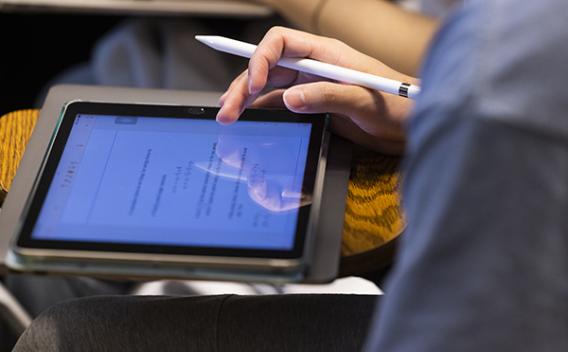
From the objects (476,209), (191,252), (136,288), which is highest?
(476,209)

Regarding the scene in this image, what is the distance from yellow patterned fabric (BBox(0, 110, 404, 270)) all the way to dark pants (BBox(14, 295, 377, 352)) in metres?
0.10

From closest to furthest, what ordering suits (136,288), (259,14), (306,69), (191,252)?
(191,252) < (306,69) < (136,288) < (259,14)

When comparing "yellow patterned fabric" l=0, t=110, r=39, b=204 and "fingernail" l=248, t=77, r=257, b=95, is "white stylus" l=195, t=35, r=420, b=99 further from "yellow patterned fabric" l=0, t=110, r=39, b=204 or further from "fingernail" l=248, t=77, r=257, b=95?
"yellow patterned fabric" l=0, t=110, r=39, b=204

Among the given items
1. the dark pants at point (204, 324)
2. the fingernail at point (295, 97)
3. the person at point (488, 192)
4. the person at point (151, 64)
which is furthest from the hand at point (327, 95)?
Result: the person at point (151, 64)

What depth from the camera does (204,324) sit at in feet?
2.28

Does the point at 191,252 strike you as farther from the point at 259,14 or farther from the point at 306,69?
the point at 259,14

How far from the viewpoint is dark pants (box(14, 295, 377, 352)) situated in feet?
2.26

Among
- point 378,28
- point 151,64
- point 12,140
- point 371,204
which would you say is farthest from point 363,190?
point 151,64

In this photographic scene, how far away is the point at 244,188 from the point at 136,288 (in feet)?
1.38

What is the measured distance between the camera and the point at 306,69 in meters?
0.70

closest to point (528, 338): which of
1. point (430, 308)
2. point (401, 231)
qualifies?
point (430, 308)

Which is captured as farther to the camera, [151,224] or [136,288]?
[136,288]

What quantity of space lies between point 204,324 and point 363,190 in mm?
160

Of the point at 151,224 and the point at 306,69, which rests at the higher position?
the point at 306,69
